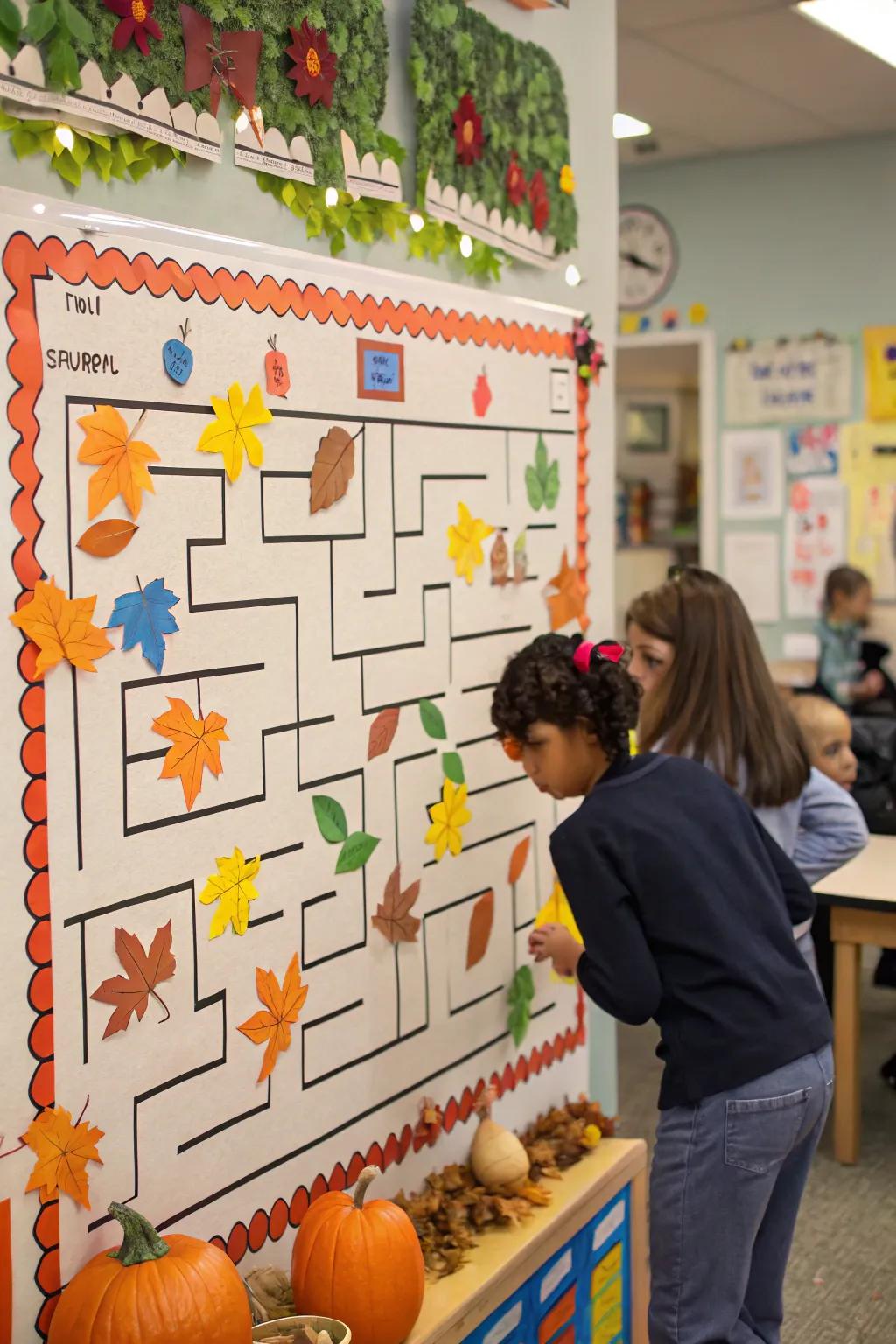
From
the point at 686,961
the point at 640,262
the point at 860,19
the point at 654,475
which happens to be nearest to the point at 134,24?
the point at 686,961

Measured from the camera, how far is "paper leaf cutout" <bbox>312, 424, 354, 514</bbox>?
1720 millimetres

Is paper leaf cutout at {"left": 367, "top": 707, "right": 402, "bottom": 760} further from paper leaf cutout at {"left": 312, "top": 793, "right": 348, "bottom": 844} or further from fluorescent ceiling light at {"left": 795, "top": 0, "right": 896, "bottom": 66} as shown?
fluorescent ceiling light at {"left": 795, "top": 0, "right": 896, "bottom": 66}

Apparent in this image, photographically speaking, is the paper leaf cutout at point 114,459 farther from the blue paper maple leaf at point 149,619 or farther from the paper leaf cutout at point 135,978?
the paper leaf cutout at point 135,978

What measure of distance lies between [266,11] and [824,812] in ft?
5.32

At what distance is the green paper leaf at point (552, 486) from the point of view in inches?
89.0

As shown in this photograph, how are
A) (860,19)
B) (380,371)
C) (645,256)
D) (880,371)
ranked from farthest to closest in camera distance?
(645,256) → (880,371) → (860,19) → (380,371)

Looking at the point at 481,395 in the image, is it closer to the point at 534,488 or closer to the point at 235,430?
the point at 534,488

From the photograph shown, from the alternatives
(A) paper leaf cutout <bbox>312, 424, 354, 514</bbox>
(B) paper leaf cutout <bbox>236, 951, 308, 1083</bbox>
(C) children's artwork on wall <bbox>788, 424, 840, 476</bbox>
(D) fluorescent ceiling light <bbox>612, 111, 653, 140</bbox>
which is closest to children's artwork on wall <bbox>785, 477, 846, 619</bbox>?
(C) children's artwork on wall <bbox>788, 424, 840, 476</bbox>

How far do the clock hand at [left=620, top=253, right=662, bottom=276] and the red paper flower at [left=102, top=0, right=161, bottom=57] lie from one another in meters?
4.49

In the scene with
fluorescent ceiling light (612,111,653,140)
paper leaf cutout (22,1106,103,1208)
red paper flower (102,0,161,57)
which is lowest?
paper leaf cutout (22,1106,103,1208)

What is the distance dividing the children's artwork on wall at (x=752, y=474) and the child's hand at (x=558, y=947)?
3834 millimetres

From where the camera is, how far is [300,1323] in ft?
5.08

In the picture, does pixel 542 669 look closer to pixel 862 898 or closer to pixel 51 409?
pixel 51 409

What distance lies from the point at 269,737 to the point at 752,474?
165 inches
